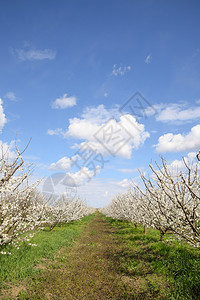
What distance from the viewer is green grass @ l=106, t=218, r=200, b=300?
22.7 ft

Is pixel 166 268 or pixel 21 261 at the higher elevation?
pixel 21 261

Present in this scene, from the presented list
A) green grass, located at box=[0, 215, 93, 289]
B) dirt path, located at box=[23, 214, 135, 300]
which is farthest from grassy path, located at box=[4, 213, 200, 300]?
green grass, located at box=[0, 215, 93, 289]

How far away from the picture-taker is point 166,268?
8.70m

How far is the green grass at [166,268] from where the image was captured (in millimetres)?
6926

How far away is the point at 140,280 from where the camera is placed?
834 cm

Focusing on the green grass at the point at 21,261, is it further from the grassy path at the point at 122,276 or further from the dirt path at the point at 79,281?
A: the dirt path at the point at 79,281

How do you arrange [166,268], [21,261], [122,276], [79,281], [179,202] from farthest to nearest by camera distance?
[21,261], [122,276], [166,268], [79,281], [179,202]

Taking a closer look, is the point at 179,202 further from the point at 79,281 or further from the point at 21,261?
the point at 21,261

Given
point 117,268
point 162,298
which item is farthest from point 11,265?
point 162,298

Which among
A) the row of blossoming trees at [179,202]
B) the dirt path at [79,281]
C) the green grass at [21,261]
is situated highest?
the row of blossoming trees at [179,202]

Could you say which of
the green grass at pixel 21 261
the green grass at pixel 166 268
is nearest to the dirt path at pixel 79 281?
the green grass at pixel 21 261

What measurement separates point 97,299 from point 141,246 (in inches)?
282

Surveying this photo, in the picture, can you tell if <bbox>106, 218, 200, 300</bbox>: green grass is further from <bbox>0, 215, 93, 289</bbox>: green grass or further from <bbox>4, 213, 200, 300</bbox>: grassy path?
<bbox>0, 215, 93, 289</bbox>: green grass

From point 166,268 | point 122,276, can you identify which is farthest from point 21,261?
point 166,268
